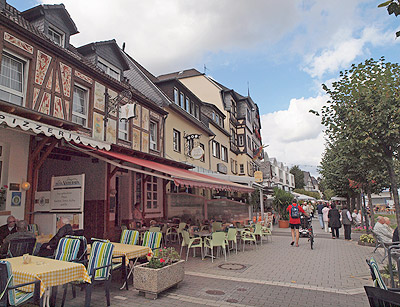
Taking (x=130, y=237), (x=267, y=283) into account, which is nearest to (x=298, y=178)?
(x=267, y=283)

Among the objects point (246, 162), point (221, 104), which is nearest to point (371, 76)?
point (221, 104)

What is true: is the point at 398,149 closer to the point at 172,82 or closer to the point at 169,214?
the point at 169,214

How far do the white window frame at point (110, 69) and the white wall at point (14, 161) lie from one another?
5188 mm

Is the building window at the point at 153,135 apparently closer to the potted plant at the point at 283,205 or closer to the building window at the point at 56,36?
the building window at the point at 56,36

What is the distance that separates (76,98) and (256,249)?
27.9ft

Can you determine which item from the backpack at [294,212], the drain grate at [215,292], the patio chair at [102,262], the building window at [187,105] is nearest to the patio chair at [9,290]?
the patio chair at [102,262]

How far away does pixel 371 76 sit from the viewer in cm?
667

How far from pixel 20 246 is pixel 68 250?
3.54 feet

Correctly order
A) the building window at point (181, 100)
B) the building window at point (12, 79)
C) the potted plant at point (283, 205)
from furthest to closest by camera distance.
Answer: the potted plant at point (283, 205), the building window at point (181, 100), the building window at point (12, 79)

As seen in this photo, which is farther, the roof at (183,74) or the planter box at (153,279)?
the roof at (183,74)

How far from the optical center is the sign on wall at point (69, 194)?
7.33 meters

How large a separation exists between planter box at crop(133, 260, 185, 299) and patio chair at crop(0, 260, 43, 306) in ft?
6.47

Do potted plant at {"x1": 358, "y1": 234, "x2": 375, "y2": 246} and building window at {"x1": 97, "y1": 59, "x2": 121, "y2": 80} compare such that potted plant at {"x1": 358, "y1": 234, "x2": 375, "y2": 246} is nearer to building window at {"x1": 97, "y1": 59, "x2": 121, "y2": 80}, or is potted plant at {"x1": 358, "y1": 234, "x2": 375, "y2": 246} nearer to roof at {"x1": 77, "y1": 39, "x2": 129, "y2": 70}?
building window at {"x1": 97, "y1": 59, "x2": 121, "y2": 80}

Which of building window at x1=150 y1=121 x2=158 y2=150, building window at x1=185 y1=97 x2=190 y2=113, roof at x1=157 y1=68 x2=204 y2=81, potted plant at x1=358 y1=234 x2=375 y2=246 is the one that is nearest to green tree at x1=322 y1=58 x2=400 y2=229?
potted plant at x1=358 y1=234 x2=375 y2=246
